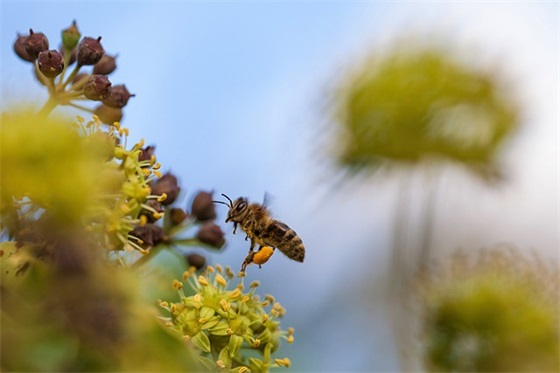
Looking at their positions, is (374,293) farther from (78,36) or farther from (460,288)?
(78,36)

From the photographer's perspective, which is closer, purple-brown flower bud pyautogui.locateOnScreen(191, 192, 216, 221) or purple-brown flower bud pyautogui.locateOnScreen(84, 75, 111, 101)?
purple-brown flower bud pyautogui.locateOnScreen(84, 75, 111, 101)

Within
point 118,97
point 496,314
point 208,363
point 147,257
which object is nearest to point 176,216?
point 147,257

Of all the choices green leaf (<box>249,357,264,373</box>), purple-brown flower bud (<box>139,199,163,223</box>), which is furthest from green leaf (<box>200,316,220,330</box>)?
purple-brown flower bud (<box>139,199,163,223</box>)

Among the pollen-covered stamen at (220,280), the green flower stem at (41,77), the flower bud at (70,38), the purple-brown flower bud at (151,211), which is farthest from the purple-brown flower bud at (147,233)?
the flower bud at (70,38)

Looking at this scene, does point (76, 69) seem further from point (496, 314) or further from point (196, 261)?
point (496, 314)

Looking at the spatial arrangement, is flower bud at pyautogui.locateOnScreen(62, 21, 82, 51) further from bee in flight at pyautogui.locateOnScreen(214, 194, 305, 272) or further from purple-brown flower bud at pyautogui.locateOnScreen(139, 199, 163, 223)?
bee in flight at pyautogui.locateOnScreen(214, 194, 305, 272)

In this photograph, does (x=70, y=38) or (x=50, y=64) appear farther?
(x=70, y=38)
